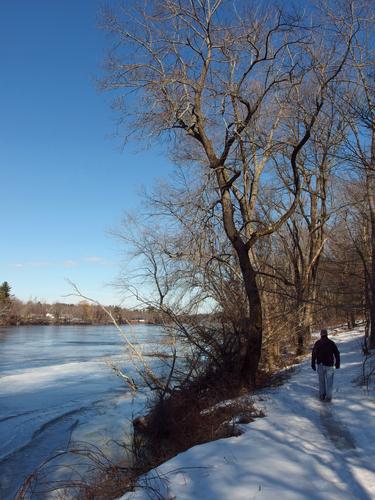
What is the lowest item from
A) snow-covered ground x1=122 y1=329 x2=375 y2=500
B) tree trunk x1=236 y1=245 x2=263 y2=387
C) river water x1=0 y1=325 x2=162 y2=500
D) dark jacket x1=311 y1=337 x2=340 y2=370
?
river water x1=0 y1=325 x2=162 y2=500

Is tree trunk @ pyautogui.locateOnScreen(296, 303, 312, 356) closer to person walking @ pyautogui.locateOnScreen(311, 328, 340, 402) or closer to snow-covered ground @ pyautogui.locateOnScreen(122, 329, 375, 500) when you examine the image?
person walking @ pyautogui.locateOnScreen(311, 328, 340, 402)

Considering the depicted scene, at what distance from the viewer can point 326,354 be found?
11609mm

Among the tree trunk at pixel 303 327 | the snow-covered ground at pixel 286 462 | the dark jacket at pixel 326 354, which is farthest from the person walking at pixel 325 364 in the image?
the tree trunk at pixel 303 327

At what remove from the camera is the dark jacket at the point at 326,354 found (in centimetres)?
1146

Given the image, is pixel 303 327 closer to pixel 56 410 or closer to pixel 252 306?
pixel 252 306

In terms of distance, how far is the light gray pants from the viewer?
36.3ft

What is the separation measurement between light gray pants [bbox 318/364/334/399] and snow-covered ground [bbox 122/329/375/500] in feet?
2.16

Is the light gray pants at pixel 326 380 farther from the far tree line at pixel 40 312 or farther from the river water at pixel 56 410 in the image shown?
the far tree line at pixel 40 312

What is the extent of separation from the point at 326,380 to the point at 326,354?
684 millimetres

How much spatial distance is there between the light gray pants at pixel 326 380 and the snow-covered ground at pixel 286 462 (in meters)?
0.66

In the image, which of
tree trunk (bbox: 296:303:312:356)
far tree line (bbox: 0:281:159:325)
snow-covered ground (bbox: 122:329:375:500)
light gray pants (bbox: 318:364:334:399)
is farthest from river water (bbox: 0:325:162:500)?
far tree line (bbox: 0:281:159:325)

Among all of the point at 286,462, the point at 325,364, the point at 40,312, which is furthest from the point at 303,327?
the point at 40,312

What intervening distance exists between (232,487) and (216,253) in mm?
10923

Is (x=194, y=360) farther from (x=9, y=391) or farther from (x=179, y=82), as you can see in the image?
(x=9, y=391)
